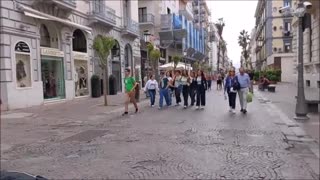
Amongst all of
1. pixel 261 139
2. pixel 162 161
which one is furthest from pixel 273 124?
pixel 162 161

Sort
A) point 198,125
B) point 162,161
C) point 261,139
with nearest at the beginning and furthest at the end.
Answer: point 162,161
point 261,139
point 198,125

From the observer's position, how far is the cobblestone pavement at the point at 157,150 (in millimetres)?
6062

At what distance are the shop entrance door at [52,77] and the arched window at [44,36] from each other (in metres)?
0.81

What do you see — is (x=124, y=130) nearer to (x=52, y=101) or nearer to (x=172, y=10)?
(x=52, y=101)

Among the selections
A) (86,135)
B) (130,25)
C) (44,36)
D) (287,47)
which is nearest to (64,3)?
(44,36)

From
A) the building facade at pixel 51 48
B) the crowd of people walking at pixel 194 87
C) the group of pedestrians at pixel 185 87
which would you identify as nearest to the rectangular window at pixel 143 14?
the building facade at pixel 51 48

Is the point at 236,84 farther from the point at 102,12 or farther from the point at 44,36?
the point at 102,12

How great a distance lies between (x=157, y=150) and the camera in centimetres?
768

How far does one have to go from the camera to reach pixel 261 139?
873cm

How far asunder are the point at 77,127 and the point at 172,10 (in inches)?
1678

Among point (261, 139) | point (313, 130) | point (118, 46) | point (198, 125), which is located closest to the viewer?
point (261, 139)

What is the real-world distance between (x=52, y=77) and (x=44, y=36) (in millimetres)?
2275

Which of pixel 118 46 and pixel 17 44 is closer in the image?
pixel 17 44

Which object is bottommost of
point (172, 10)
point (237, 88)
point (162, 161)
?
point (162, 161)
